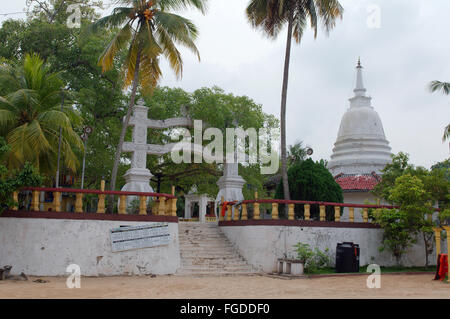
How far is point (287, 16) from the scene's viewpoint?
18.0 metres

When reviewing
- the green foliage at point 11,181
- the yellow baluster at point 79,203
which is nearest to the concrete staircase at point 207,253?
the yellow baluster at point 79,203

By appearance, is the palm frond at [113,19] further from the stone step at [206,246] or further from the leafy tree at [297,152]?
the leafy tree at [297,152]

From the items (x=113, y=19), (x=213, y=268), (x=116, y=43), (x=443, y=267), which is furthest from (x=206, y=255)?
(x=113, y=19)

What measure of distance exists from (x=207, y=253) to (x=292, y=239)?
120 inches

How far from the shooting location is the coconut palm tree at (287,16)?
17.5 m

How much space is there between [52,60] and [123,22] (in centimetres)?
795

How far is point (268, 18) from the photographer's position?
58.1 ft

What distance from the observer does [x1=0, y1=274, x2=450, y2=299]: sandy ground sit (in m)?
10.0

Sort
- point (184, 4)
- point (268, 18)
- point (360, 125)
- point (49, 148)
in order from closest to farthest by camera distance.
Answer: point (49, 148) < point (184, 4) < point (268, 18) < point (360, 125)

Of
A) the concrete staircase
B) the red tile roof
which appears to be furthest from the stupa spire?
the concrete staircase

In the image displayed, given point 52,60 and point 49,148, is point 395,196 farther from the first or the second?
point 52,60

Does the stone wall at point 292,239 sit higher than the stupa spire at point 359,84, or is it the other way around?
the stupa spire at point 359,84

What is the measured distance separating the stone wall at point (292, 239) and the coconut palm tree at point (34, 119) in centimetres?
650

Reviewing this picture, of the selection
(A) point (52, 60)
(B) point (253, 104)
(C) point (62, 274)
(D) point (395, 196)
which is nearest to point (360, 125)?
(B) point (253, 104)
